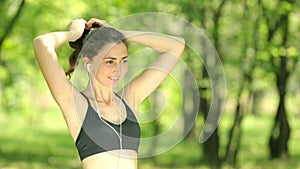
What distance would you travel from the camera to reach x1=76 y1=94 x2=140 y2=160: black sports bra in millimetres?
3164

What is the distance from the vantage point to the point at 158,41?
11.7 feet

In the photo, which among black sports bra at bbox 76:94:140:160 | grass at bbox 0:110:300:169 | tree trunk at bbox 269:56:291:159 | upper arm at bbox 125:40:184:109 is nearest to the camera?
black sports bra at bbox 76:94:140:160

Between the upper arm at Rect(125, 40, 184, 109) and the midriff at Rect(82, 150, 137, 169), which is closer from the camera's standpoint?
the midriff at Rect(82, 150, 137, 169)

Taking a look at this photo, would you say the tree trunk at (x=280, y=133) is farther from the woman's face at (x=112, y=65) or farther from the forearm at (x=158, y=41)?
the woman's face at (x=112, y=65)

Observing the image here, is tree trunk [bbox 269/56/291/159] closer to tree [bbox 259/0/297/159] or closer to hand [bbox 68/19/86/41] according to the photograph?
tree [bbox 259/0/297/159]

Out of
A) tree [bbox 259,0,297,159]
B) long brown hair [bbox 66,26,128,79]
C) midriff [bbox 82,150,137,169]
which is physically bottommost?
tree [bbox 259,0,297,159]

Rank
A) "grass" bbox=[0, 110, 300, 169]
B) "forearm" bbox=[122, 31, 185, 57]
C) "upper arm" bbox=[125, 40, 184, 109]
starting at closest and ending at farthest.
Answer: "forearm" bbox=[122, 31, 185, 57], "upper arm" bbox=[125, 40, 184, 109], "grass" bbox=[0, 110, 300, 169]

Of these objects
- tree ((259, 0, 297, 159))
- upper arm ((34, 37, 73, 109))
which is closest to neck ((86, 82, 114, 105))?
upper arm ((34, 37, 73, 109))

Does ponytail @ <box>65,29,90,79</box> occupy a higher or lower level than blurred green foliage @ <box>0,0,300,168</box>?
higher

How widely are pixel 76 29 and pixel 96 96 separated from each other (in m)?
0.31

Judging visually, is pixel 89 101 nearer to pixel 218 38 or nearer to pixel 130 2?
pixel 130 2

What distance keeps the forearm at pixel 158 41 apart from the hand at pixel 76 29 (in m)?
0.20

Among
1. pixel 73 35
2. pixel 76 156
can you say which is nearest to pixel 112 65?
pixel 73 35

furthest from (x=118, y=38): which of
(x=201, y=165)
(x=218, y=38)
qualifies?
(x=201, y=165)
